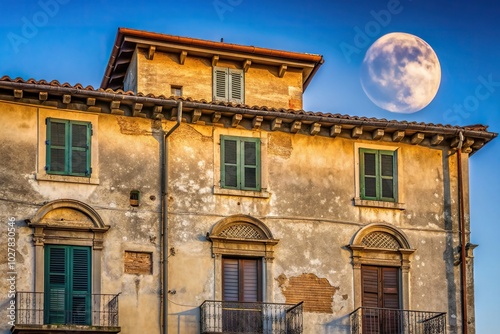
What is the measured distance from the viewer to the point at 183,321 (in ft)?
91.3

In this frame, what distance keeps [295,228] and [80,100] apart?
20.2ft

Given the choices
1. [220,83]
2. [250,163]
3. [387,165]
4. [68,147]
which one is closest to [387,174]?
[387,165]

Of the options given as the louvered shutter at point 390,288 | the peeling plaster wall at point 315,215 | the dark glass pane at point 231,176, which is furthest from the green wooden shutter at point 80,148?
the louvered shutter at point 390,288

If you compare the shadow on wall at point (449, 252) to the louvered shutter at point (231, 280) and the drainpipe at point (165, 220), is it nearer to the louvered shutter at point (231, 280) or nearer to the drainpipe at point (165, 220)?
the louvered shutter at point (231, 280)

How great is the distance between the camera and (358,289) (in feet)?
96.9

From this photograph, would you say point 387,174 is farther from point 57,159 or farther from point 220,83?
point 57,159

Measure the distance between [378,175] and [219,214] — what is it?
14.8 ft

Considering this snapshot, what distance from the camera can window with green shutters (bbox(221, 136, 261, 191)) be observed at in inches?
1149

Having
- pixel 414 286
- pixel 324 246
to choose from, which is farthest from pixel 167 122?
pixel 414 286

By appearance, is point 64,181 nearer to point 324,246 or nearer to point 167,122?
point 167,122

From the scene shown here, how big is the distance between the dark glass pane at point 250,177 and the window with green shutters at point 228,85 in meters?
3.57

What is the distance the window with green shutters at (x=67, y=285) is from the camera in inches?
1057

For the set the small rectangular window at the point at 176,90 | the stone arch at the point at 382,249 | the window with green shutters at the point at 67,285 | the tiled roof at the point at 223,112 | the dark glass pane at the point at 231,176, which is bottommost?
the window with green shutters at the point at 67,285

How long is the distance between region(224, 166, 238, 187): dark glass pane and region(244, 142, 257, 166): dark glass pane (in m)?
0.43
